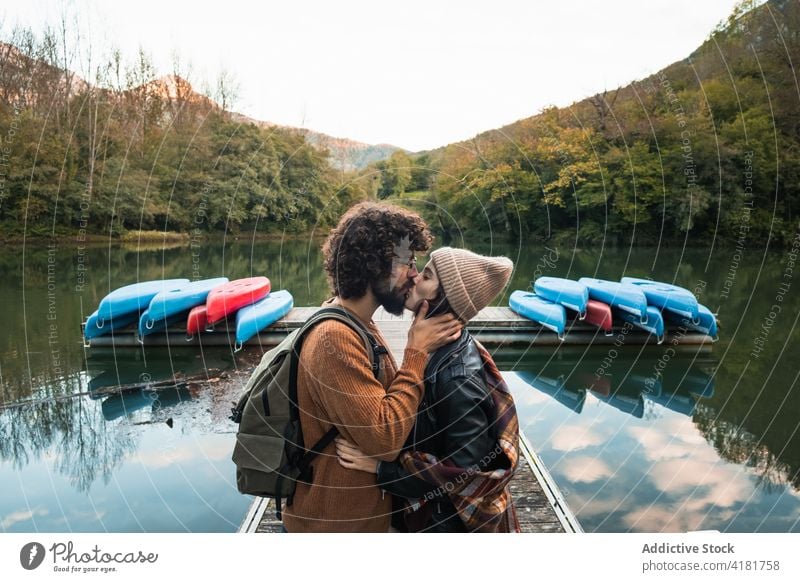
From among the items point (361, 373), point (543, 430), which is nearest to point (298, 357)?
point (361, 373)

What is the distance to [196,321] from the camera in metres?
8.03

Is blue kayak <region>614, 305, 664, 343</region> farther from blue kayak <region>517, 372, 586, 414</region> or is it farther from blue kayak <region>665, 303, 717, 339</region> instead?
blue kayak <region>517, 372, 586, 414</region>

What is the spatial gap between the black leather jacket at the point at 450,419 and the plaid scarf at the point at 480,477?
0.8 inches

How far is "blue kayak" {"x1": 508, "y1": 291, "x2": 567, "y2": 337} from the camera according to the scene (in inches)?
323

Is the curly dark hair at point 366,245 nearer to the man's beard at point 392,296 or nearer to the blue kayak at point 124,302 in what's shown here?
the man's beard at point 392,296

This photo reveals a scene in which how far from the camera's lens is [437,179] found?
2465 millimetres

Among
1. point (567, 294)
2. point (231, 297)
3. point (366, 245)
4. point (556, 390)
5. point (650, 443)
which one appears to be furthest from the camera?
point (567, 294)

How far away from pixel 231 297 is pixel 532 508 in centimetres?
613

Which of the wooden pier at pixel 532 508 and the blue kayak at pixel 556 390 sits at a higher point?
the wooden pier at pixel 532 508

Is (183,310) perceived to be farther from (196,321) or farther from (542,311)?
(542,311)

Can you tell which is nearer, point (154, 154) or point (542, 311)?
point (542, 311)

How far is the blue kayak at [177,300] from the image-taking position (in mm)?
7945

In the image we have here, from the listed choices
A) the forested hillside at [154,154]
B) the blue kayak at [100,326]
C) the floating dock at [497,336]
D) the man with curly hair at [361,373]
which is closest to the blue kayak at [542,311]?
the floating dock at [497,336]

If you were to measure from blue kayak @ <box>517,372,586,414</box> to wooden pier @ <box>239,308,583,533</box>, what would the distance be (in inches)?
113
